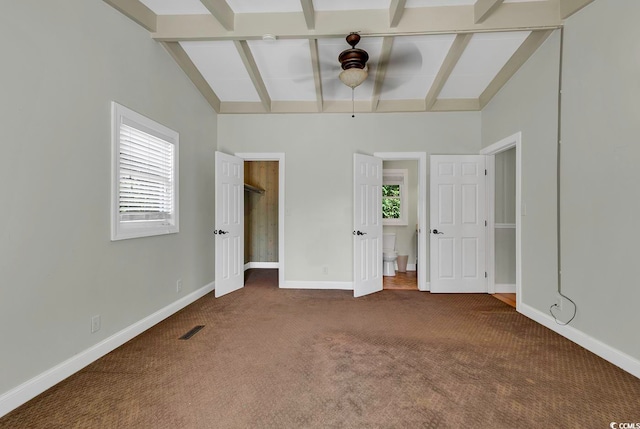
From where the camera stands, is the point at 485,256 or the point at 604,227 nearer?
the point at 604,227

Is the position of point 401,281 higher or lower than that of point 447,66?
lower

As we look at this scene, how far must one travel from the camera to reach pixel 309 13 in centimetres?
269

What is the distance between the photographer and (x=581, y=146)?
2.56 m

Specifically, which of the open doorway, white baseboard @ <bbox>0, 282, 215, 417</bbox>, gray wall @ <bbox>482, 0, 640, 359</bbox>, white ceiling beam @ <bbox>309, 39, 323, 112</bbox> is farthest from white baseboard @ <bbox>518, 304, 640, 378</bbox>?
the open doorway

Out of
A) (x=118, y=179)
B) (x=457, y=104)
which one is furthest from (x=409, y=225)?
(x=118, y=179)

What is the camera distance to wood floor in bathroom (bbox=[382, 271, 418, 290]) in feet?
15.2

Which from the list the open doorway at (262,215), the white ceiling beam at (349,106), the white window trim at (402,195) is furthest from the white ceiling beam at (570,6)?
the open doorway at (262,215)

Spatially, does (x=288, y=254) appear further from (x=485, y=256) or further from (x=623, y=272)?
(x=623, y=272)

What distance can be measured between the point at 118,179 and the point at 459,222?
14.0 feet

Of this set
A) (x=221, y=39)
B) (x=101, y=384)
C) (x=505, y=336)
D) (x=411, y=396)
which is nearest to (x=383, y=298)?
(x=505, y=336)

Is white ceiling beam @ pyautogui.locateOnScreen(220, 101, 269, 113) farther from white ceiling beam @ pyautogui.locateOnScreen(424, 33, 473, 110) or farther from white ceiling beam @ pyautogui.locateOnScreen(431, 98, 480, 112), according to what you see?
white ceiling beam @ pyautogui.locateOnScreen(431, 98, 480, 112)

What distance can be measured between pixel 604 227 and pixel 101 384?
3982 mm

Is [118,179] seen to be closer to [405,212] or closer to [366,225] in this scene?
[366,225]

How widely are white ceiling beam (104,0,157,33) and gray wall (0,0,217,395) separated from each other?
0.18ft
